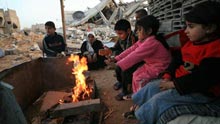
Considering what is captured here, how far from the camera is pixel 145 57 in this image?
145 inches

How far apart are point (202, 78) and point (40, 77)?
4.42 metres

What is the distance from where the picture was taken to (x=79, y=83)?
534 cm

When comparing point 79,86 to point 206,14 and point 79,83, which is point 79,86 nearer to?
point 79,83

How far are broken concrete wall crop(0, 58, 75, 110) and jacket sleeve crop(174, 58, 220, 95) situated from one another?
11.2 feet

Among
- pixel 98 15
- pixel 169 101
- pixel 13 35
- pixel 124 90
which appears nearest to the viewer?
pixel 169 101

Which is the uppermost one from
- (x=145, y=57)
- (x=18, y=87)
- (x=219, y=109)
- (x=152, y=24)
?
(x=152, y=24)

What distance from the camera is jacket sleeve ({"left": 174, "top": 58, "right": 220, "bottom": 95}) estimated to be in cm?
234

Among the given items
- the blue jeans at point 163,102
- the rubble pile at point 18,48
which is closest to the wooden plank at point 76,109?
the blue jeans at point 163,102

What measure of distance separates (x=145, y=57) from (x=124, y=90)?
70.3 inches

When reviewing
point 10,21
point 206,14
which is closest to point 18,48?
point 10,21

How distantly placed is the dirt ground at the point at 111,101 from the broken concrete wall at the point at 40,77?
0.95 meters

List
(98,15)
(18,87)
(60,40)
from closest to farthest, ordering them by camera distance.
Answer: (18,87)
(60,40)
(98,15)

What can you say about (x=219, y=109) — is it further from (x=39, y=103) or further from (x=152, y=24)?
(x=39, y=103)

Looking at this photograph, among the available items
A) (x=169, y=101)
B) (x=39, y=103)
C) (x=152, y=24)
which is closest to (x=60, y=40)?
(x=39, y=103)
